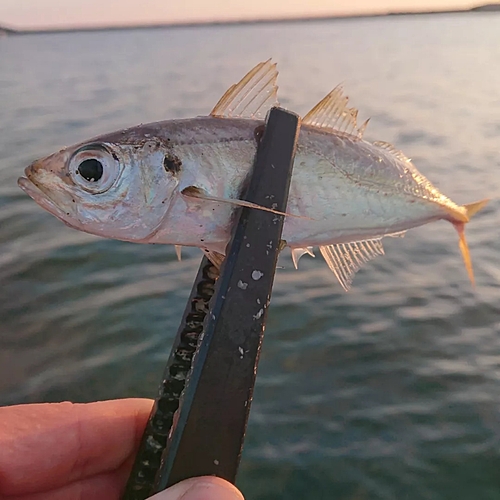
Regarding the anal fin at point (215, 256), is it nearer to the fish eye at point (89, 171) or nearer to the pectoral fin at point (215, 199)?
the pectoral fin at point (215, 199)

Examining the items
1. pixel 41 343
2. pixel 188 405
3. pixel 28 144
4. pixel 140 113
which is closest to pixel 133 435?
pixel 188 405

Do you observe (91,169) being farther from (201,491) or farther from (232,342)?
(201,491)

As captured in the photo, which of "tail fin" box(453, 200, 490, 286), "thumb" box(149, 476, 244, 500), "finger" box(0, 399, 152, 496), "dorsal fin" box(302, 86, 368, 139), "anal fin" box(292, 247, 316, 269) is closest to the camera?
"thumb" box(149, 476, 244, 500)

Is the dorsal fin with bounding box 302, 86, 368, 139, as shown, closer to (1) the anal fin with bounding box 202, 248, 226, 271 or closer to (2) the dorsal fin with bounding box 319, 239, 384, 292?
(2) the dorsal fin with bounding box 319, 239, 384, 292

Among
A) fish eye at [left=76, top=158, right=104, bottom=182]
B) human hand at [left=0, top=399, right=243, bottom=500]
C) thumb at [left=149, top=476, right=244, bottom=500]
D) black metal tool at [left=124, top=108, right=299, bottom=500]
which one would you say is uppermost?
fish eye at [left=76, top=158, right=104, bottom=182]

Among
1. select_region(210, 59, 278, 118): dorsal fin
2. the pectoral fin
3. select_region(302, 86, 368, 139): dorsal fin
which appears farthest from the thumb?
select_region(302, 86, 368, 139): dorsal fin

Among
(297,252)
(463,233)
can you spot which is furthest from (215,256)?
(463,233)

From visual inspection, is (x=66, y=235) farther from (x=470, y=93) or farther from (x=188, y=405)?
(x=470, y=93)
